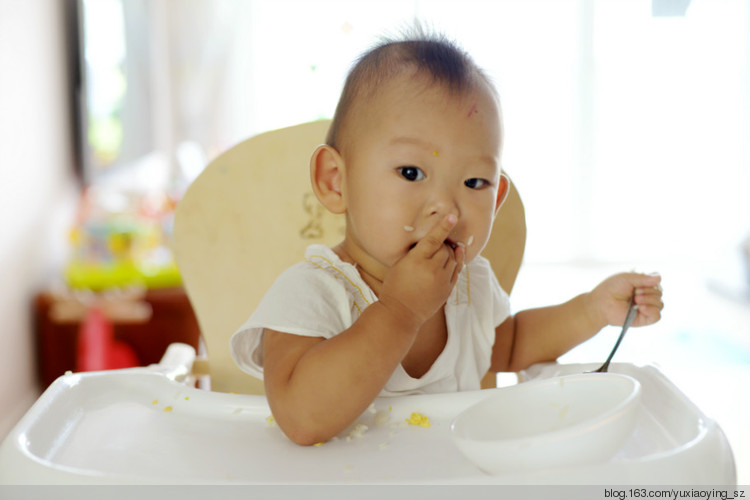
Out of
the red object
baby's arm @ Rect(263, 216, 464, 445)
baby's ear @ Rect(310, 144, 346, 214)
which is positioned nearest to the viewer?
baby's arm @ Rect(263, 216, 464, 445)

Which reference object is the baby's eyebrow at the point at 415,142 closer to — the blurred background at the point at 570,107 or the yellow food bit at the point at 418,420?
the yellow food bit at the point at 418,420

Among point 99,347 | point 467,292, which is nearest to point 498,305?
point 467,292

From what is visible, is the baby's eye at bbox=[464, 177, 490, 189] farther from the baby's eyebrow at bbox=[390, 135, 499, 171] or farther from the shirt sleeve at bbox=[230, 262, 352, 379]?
the shirt sleeve at bbox=[230, 262, 352, 379]

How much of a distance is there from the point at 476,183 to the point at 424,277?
0.11m

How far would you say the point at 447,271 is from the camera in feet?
2.09

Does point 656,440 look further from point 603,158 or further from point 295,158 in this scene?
point 603,158

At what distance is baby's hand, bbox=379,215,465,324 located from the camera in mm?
621

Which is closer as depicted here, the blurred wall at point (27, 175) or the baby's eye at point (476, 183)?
the baby's eye at point (476, 183)

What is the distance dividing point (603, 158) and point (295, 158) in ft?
12.8

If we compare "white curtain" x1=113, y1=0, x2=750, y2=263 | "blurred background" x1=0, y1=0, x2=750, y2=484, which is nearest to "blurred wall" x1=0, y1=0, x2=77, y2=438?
"blurred background" x1=0, y1=0, x2=750, y2=484

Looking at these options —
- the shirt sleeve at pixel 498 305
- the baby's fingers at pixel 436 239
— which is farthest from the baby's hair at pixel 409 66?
the shirt sleeve at pixel 498 305

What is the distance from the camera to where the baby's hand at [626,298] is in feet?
2.51

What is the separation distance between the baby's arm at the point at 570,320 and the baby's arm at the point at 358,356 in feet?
0.77

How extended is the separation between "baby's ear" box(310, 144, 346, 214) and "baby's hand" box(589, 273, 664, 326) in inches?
→ 11.3
